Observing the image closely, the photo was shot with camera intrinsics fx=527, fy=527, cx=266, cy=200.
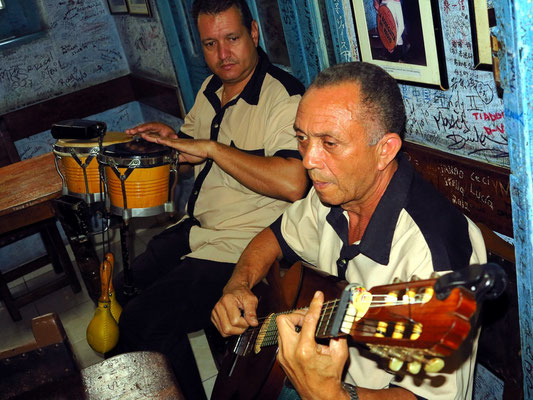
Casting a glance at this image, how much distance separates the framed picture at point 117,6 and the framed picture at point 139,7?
3.6 inches

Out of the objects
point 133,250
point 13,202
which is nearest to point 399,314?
point 13,202

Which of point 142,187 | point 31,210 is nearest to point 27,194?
point 31,210

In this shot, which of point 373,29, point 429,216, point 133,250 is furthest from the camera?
point 133,250

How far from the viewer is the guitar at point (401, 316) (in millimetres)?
1049

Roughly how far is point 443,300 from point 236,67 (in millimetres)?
1998

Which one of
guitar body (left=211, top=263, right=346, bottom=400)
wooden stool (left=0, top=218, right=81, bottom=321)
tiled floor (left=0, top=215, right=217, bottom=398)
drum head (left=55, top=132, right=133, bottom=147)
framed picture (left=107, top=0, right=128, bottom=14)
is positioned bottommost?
tiled floor (left=0, top=215, right=217, bottom=398)

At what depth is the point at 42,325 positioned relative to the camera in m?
1.53

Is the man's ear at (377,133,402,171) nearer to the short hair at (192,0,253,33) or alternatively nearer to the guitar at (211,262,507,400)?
the guitar at (211,262,507,400)

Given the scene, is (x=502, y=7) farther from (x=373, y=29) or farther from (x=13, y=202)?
(x=13, y=202)

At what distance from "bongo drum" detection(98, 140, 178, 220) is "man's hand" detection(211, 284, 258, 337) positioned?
0.69m

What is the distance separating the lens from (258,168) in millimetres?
2498

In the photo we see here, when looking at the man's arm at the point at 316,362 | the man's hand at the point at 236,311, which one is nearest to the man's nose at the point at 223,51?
the man's hand at the point at 236,311

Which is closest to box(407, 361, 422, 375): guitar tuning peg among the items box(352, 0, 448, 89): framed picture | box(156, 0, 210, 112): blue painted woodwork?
box(352, 0, 448, 89): framed picture

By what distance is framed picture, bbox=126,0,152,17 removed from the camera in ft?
15.3
